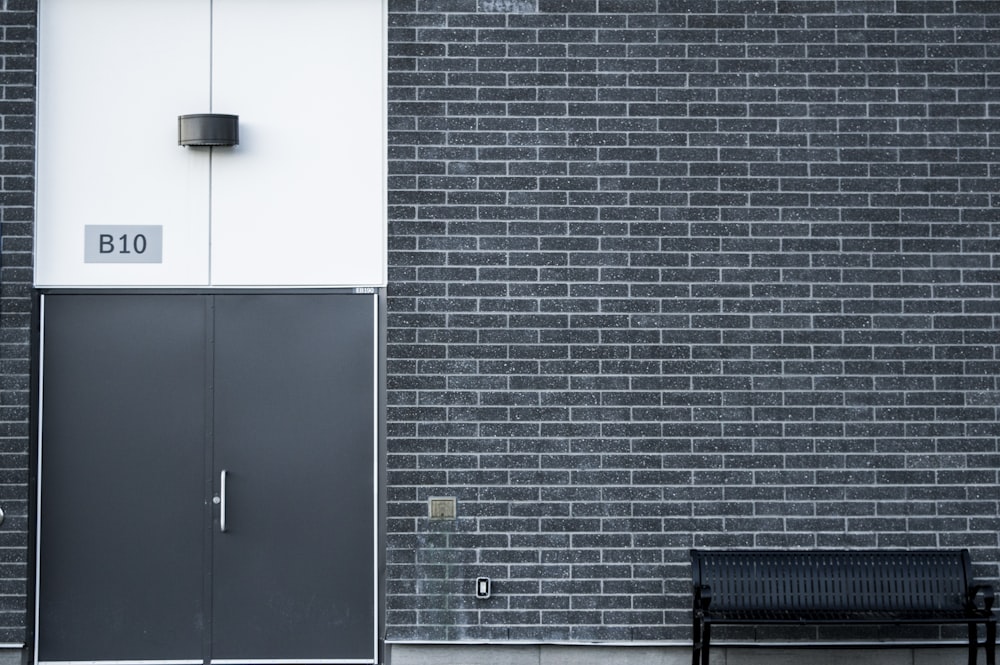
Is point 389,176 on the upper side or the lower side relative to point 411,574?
upper

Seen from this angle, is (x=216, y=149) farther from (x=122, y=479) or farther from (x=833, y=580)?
(x=833, y=580)

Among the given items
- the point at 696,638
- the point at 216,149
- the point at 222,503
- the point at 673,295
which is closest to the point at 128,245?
the point at 216,149

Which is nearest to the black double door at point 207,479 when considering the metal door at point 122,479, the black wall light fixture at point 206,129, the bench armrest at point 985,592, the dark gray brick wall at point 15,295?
the metal door at point 122,479

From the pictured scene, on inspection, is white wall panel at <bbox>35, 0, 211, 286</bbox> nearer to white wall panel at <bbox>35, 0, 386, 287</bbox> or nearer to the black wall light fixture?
white wall panel at <bbox>35, 0, 386, 287</bbox>

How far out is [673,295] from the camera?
6746 mm

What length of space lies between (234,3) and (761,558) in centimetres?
521

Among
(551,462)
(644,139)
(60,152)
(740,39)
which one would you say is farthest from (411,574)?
(740,39)

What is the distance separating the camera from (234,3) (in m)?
6.89

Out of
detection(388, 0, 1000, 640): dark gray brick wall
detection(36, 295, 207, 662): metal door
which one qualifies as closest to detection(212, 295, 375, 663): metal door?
detection(36, 295, 207, 662): metal door

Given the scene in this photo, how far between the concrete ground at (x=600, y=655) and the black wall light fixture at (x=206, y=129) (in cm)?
360

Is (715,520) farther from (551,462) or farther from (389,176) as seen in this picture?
(389,176)

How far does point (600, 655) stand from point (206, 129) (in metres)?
4.41

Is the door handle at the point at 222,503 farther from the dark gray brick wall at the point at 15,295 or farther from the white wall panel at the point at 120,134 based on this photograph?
the white wall panel at the point at 120,134

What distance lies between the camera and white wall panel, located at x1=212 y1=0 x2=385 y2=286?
683 centimetres
